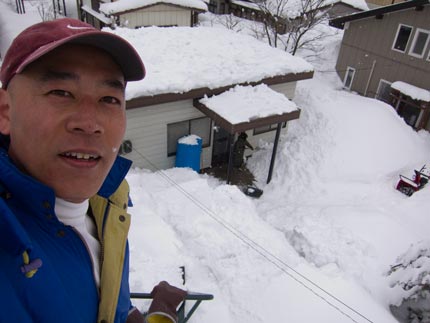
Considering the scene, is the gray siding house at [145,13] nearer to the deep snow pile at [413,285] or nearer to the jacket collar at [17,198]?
the deep snow pile at [413,285]

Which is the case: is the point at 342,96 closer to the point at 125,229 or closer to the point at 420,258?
the point at 420,258

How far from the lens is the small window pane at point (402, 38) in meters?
15.5

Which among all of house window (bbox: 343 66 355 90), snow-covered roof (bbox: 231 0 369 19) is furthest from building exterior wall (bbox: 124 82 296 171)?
snow-covered roof (bbox: 231 0 369 19)

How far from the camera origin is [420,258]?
19.7 feet

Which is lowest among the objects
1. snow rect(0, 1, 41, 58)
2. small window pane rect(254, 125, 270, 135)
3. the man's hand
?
small window pane rect(254, 125, 270, 135)

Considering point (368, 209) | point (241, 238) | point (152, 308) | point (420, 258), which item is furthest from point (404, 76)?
point (152, 308)

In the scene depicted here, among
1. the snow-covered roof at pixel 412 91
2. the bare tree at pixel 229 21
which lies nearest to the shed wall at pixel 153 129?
the snow-covered roof at pixel 412 91

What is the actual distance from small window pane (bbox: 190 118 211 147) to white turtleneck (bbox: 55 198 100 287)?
8548mm

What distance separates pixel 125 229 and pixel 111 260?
0.23m

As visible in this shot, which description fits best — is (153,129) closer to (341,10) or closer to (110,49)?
(110,49)

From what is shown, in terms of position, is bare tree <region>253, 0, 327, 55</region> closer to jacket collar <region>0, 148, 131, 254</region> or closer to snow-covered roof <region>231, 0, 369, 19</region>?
snow-covered roof <region>231, 0, 369, 19</region>

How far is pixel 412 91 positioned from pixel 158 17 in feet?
40.3

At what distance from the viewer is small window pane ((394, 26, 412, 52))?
15.5m

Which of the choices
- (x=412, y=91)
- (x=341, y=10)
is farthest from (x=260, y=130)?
(x=341, y=10)
